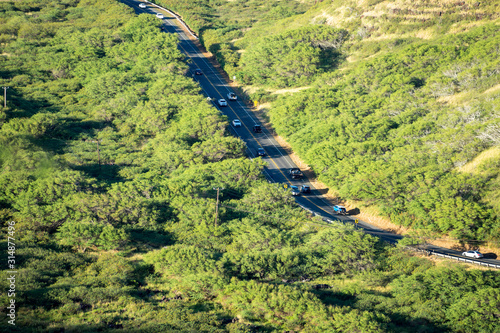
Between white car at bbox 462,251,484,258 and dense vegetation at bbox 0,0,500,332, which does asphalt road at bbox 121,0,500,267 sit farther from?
dense vegetation at bbox 0,0,500,332

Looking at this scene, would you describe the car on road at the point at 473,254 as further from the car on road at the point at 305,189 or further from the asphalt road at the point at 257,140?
the car on road at the point at 305,189

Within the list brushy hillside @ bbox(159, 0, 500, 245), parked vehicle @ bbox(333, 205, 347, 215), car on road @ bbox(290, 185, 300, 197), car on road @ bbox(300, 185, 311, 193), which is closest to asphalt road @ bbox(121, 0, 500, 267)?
car on road @ bbox(300, 185, 311, 193)

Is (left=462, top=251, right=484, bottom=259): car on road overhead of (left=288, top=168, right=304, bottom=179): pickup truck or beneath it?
beneath

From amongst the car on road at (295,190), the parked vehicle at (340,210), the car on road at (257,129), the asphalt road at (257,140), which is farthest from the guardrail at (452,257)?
the car on road at (257,129)

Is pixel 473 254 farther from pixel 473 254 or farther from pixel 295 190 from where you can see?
pixel 295 190

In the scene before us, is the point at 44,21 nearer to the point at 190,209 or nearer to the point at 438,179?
the point at 190,209

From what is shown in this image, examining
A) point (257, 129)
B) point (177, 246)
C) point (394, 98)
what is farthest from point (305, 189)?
point (177, 246)
